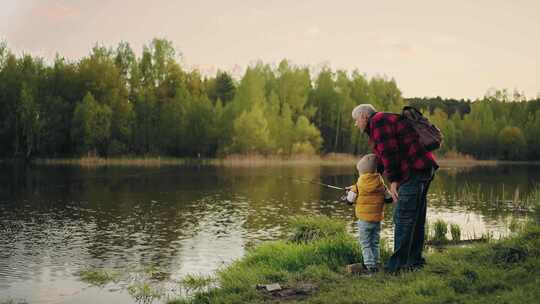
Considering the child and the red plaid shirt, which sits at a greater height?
the red plaid shirt

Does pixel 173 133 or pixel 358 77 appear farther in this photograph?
pixel 358 77

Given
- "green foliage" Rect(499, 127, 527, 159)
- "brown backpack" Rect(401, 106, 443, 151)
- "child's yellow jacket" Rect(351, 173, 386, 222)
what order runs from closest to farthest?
"brown backpack" Rect(401, 106, 443, 151), "child's yellow jacket" Rect(351, 173, 386, 222), "green foliage" Rect(499, 127, 527, 159)

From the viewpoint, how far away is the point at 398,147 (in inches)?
282

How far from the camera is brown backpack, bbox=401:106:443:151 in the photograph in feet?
23.3

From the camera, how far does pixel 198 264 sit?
1218 centimetres

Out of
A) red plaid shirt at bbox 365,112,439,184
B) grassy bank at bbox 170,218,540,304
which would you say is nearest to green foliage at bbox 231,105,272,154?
grassy bank at bbox 170,218,540,304

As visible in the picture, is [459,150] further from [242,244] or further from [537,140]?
[242,244]

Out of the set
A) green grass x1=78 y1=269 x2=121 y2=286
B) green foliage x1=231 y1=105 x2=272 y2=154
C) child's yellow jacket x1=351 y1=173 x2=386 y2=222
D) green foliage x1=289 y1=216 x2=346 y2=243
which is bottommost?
green grass x1=78 y1=269 x2=121 y2=286

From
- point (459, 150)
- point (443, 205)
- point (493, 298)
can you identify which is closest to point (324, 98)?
point (459, 150)

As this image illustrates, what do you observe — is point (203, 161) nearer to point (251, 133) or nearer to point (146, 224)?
point (251, 133)

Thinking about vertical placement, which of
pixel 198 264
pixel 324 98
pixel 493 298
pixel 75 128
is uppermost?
pixel 324 98

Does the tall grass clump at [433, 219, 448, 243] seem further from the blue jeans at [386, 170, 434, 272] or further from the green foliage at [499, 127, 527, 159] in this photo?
the green foliage at [499, 127, 527, 159]

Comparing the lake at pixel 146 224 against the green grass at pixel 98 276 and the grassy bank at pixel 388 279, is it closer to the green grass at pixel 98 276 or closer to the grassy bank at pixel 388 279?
the green grass at pixel 98 276

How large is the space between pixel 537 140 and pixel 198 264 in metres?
82.3
